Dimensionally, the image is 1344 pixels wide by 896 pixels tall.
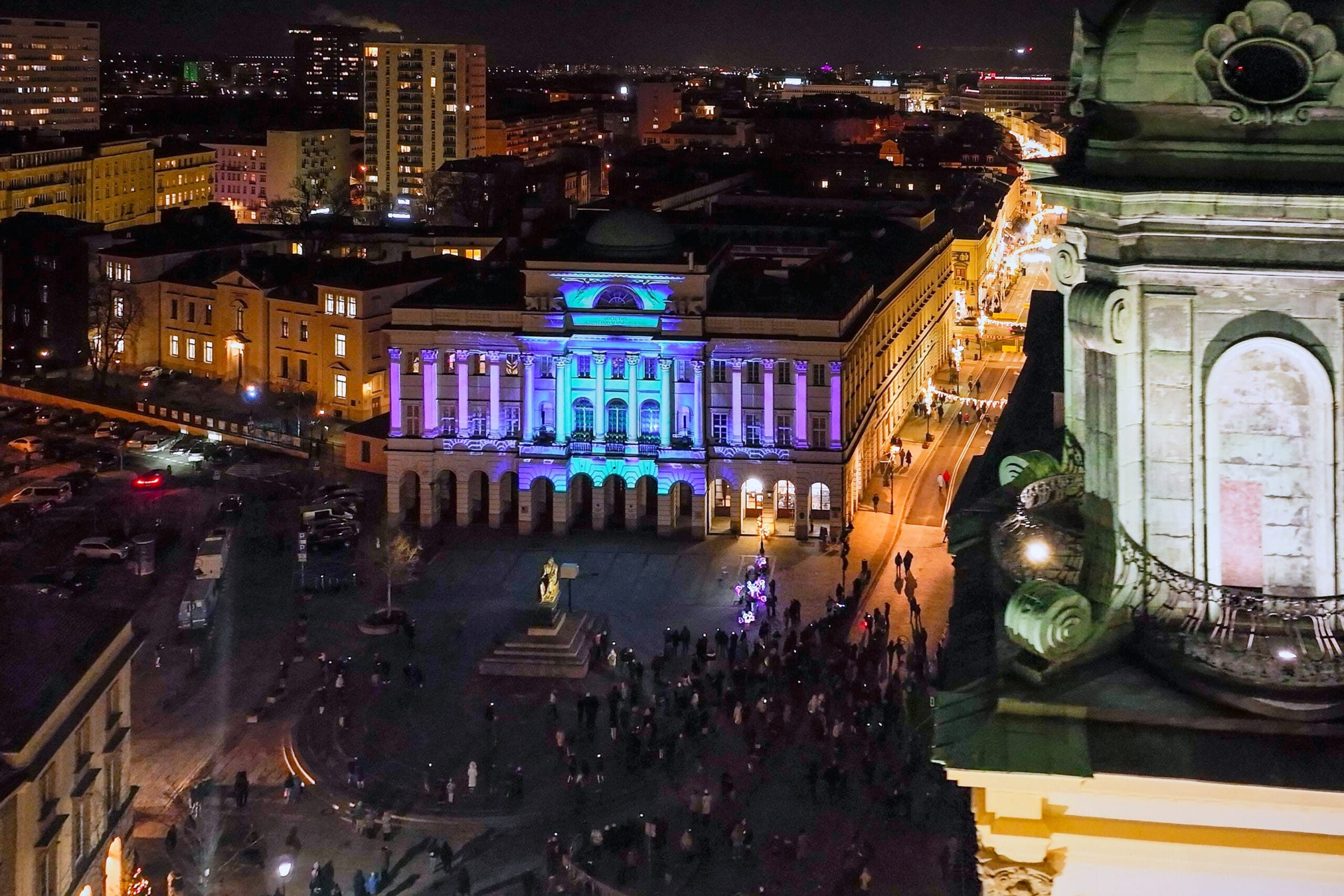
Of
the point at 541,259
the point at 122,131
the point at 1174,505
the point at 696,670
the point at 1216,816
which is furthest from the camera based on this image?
the point at 122,131

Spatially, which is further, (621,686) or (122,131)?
(122,131)

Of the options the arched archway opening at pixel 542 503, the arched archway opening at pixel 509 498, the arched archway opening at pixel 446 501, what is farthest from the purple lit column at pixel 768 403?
the arched archway opening at pixel 446 501

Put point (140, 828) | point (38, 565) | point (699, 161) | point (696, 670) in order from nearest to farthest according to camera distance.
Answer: point (140, 828)
point (696, 670)
point (38, 565)
point (699, 161)

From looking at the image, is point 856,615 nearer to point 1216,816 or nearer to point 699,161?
point 1216,816

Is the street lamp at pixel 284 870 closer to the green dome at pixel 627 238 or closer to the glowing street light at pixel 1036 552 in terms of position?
the glowing street light at pixel 1036 552

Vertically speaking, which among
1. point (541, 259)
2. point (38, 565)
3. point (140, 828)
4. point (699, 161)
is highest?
point (699, 161)

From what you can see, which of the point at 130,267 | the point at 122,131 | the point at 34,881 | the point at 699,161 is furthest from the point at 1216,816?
the point at 122,131
